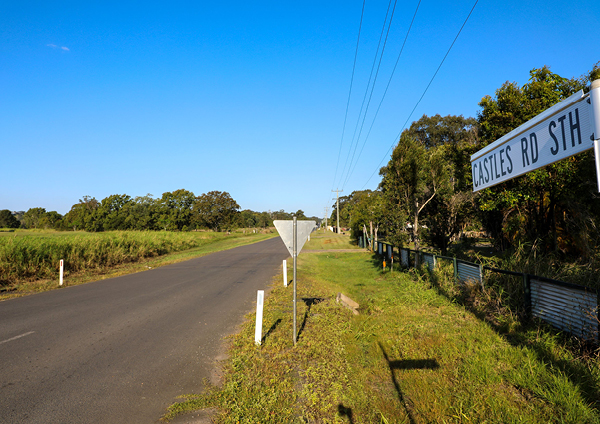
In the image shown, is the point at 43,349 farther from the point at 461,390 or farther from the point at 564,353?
the point at 564,353

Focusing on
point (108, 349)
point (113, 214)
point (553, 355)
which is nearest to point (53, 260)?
point (108, 349)

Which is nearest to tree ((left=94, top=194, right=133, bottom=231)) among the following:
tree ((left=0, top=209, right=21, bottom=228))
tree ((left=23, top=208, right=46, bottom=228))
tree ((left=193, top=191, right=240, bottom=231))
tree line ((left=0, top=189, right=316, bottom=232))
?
tree line ((left=0, top=189, right=316, bottom=232))

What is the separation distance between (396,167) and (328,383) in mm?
11249

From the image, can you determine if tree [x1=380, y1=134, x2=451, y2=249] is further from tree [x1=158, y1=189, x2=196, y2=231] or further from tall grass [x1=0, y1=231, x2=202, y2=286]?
tree [x1=158, y1=189, x2=196, y2=231]

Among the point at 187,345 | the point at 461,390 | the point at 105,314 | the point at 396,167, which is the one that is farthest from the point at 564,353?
the point at 396,167

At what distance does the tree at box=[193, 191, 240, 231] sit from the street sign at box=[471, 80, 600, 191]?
78.8 meters

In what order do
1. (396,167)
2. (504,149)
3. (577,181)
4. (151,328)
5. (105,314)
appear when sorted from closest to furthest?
1. (504,149)
2. (151,328)
3. (105,314)
4. (577,181)
5. (396,167)

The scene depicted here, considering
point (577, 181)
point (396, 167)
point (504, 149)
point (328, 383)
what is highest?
point (396, 167)

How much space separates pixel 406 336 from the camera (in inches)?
238

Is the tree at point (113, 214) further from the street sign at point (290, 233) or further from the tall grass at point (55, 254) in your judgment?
the street sign at point (290, 233)

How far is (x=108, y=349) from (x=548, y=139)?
6762 millimetres

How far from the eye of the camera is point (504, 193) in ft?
33.9

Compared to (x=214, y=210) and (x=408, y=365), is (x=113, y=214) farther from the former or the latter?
(x=408, y=365)

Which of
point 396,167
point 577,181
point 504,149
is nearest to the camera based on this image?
point 504,149
